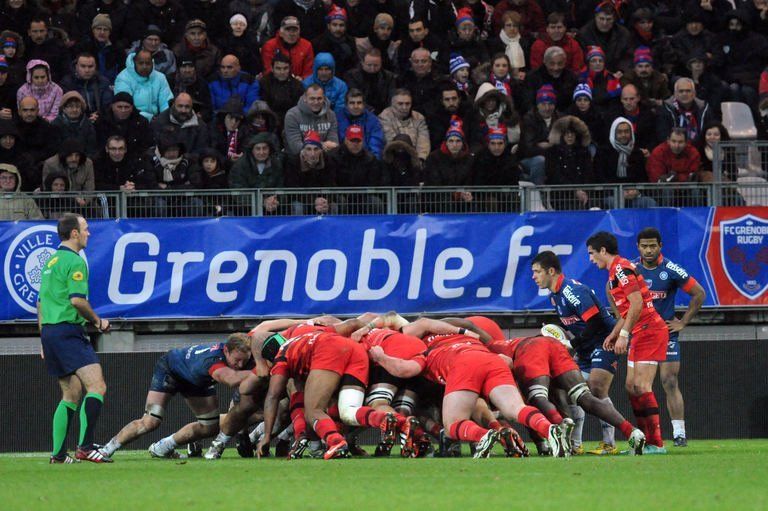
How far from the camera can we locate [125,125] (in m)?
19.1

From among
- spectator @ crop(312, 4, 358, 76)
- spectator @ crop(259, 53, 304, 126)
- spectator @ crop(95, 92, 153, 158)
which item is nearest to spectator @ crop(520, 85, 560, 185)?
spectator @ crop(312, 4, 358, 76)

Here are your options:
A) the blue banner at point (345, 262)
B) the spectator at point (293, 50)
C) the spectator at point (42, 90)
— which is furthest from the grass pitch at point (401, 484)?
the spectator at point (293, 50)

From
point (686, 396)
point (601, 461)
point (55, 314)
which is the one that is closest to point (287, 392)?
point (55, 314)

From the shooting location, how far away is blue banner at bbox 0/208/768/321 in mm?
17562

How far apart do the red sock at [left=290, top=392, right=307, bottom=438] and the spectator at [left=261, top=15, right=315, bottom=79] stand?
26.6ft

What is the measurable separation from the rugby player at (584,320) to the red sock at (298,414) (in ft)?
8.64

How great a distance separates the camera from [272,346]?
541 inches

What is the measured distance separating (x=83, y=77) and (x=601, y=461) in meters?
10.6

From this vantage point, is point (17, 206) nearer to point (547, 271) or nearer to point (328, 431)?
point (328, 431)

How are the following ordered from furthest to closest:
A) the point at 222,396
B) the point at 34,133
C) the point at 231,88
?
the point at 231,88 < the point at 34,133 < the point at 222,396

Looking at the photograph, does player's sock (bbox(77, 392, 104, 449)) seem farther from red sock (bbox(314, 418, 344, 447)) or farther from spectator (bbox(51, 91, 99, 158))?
spectator (bbox(51, 91, 99, 158))

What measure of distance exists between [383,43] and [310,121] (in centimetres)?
264

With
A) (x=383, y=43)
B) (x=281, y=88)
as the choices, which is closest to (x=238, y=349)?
(x=281, y=88)

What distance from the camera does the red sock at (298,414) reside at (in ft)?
45.0
